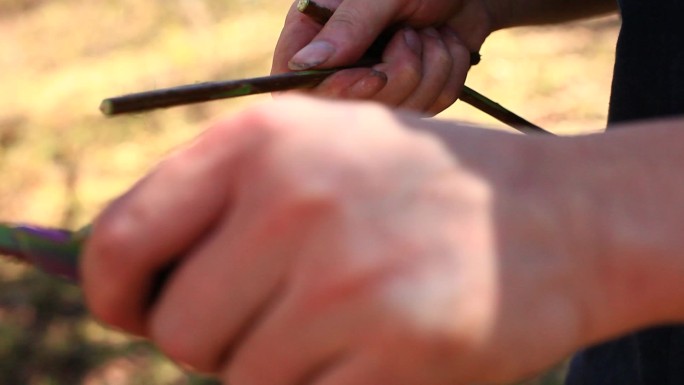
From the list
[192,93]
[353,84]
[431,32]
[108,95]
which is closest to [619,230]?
[192,93]

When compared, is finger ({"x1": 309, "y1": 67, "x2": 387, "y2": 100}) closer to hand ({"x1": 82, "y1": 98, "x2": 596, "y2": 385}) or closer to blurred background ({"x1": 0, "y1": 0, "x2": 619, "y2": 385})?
hand ({"x1": 82, "y1": 98, "x2": 596, "y2": 385})

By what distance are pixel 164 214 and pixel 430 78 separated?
0.50 metres

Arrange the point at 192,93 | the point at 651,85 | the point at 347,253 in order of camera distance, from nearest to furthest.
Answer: the point at 347,253 < the point at 192,93 < the point at 651,85

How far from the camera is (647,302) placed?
37 cm

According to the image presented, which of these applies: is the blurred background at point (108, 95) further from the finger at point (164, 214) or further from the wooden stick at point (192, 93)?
the finger at point (164, 214)

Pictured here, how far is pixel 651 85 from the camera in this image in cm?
69

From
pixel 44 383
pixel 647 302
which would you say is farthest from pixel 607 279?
pixel 44 383

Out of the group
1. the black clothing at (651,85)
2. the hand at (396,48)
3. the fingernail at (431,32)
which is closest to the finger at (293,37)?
the hand at (396,48)

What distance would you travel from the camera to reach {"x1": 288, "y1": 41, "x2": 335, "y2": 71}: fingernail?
28.7 inches

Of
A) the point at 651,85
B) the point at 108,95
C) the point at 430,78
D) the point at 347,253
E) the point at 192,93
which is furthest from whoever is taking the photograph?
the point at 108,95

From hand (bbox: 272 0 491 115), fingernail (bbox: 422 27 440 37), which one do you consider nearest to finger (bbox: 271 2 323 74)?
hand (bbox: 272 0 491 115)

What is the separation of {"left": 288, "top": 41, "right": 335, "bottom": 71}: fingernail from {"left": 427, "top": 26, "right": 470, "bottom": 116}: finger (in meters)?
0.13

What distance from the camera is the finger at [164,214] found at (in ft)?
1.13

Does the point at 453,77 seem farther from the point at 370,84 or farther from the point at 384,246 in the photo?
the point at 384,246
